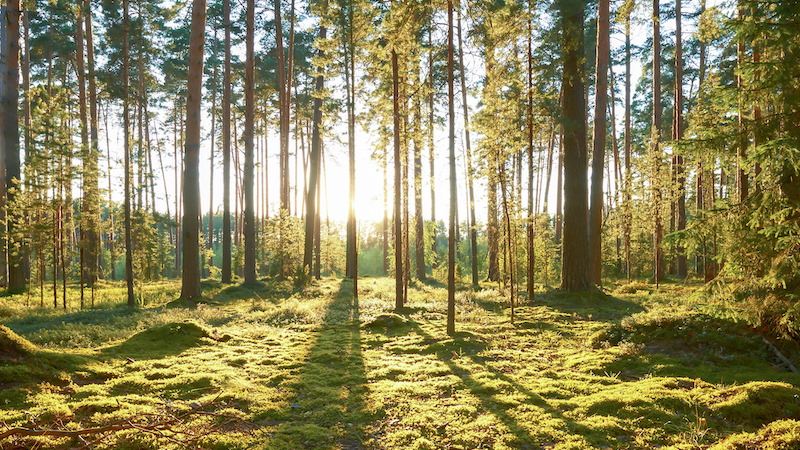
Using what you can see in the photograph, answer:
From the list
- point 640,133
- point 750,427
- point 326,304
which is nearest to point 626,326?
point 750,427

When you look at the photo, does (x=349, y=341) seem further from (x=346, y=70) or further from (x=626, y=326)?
(x=346, y=70)

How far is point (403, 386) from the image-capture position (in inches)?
235

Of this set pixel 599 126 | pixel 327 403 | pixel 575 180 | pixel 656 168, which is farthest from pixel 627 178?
pixel 327 403

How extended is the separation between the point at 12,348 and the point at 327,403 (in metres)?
4.10

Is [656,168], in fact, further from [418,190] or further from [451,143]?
[451,143]

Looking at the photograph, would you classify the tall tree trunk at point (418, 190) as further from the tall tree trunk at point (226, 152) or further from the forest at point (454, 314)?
the tall tree trunk at point (226, 152)

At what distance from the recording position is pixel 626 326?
26.2 ft

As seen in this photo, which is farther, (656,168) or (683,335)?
(656,168)

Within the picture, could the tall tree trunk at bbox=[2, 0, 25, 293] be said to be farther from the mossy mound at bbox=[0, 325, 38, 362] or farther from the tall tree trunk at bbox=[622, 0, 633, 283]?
the tall tree trunk at bbox=[622, 0, 633, 283]

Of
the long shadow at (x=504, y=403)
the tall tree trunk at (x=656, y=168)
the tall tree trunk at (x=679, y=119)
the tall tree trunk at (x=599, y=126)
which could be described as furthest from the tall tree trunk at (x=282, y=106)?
the tall tree trunk at (x=679, y=119)

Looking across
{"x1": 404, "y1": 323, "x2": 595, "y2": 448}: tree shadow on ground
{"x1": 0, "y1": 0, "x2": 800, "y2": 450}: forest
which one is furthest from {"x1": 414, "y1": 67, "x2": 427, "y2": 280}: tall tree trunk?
{"x1": 404, "y1": 323, "x2": 595, "y2": 448}: tree shadow on ground

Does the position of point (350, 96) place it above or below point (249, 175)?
above

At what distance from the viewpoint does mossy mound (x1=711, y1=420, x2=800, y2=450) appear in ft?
11.1

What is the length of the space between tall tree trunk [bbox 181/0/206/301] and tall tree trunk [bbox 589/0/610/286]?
13899 millimetres
